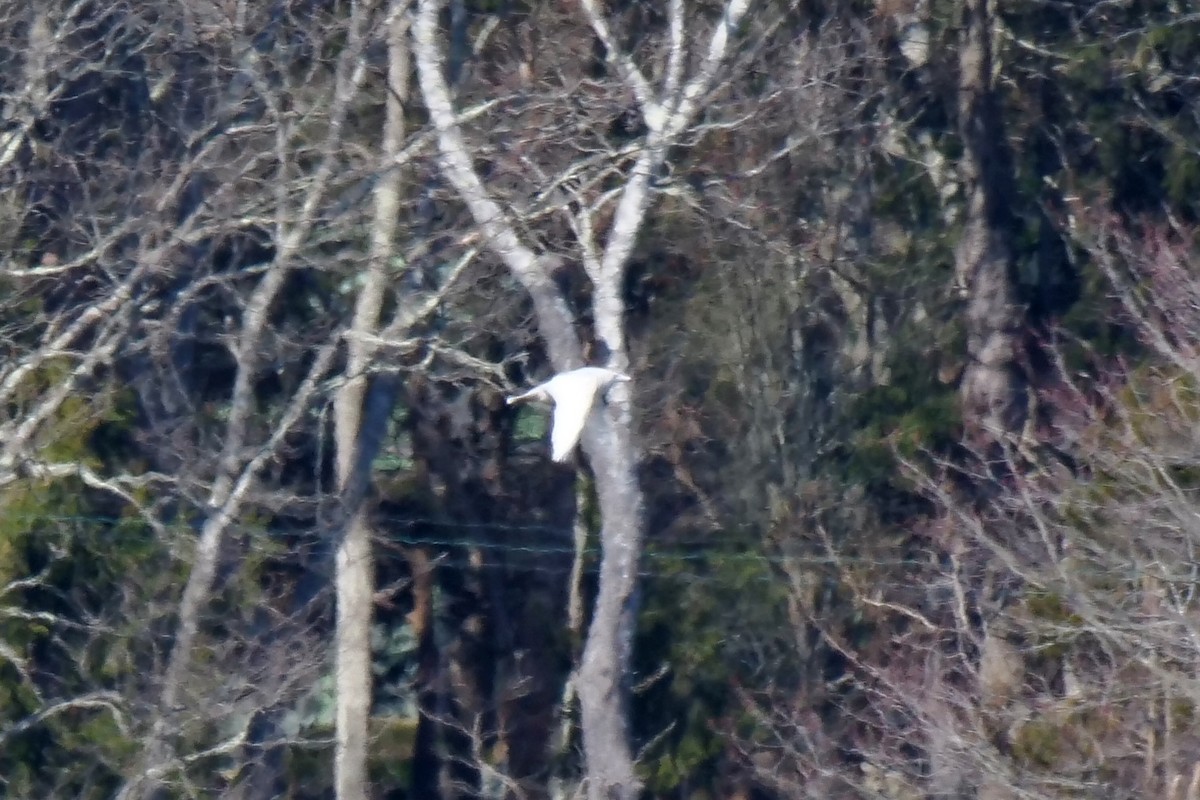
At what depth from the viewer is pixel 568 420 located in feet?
25.0

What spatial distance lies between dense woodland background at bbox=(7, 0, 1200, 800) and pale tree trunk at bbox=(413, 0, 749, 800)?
182 millimetres

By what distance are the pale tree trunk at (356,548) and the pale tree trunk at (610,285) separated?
59 centimetres

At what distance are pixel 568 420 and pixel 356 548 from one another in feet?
15.9

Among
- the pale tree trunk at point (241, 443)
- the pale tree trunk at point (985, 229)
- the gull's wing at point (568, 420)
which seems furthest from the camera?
the pale tree trunk at point (985, 229)

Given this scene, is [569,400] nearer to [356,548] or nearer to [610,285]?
[610,285]

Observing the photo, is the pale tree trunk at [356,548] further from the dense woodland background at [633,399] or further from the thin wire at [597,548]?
the thin wire at [597,548]

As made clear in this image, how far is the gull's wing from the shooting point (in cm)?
741

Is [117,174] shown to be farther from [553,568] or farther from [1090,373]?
[1090,373]

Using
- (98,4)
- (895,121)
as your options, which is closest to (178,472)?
(98,4)

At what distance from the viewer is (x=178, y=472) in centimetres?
1106

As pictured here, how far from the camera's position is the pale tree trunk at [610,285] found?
10328 millimetres

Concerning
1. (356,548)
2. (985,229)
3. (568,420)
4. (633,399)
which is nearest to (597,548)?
(633,399)

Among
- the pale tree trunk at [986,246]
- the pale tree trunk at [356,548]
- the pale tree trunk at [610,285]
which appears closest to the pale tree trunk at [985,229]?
the pale tree trunk at [986,246]

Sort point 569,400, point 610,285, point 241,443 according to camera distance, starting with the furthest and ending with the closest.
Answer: point 241,443 < point 610,285 < point 569,400
